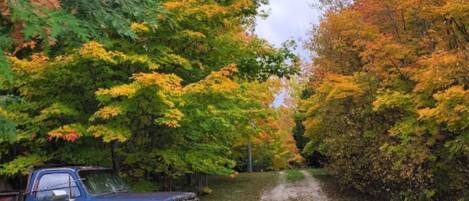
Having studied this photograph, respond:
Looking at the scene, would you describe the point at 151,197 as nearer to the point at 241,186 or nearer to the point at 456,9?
the point at 456,9

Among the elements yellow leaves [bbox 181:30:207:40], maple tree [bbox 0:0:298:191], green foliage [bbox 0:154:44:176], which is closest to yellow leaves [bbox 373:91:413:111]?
maple tree [bbox 0:0:298:191]

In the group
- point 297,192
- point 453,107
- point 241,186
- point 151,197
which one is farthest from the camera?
point 241,186

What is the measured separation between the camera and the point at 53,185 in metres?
9.04

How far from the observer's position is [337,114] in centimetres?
1917

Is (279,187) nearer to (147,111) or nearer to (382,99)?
(382,99)

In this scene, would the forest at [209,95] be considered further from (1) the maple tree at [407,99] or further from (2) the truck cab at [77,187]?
(2) the truck cab at [77,187]

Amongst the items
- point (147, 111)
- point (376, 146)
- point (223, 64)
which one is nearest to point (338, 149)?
point (376, 146)

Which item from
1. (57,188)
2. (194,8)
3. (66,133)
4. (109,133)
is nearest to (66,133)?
(66,133)

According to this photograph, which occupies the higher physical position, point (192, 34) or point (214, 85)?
point (192, 34)

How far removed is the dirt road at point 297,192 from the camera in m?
20.6

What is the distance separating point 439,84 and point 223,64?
5482mm

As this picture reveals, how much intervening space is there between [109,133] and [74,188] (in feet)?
7.37

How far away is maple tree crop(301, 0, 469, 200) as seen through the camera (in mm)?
11695

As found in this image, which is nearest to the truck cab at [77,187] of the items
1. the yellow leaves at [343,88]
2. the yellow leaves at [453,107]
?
the yellow leaves at [453,107]
